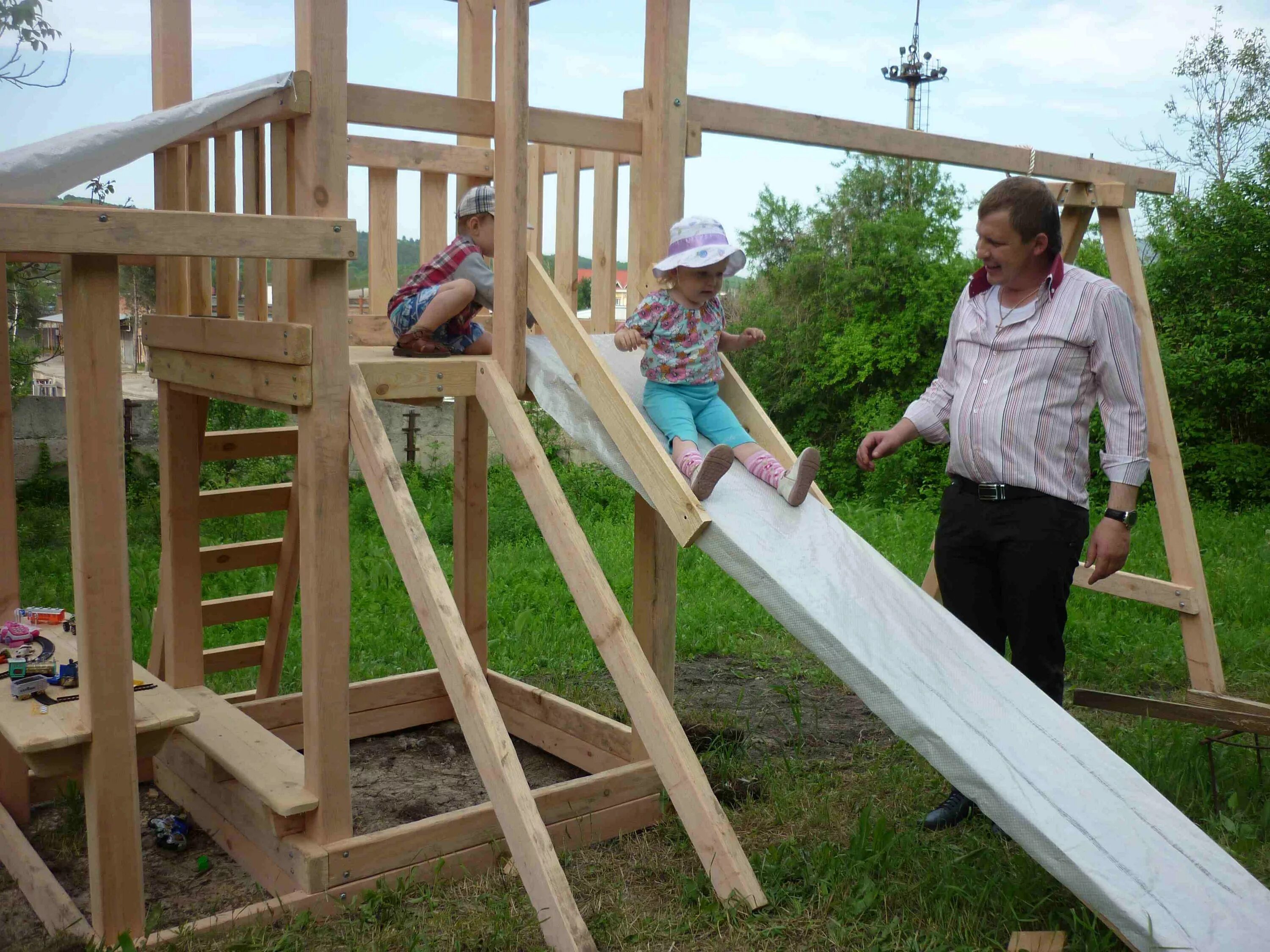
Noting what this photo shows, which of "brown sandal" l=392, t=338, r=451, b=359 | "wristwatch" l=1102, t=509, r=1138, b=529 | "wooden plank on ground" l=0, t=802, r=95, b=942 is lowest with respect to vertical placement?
"wooden plank on ground" l=0, t=802, r=95, b=942

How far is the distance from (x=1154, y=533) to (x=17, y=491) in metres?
8.81

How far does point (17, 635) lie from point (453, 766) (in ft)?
5.40

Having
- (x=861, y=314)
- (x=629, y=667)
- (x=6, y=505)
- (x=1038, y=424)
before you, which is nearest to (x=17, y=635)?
(x=6, y=505)

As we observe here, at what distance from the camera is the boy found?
3.76 metres

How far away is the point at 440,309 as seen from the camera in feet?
12.3

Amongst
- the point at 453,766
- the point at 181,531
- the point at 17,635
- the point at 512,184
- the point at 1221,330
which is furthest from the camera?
the point at 1221,330

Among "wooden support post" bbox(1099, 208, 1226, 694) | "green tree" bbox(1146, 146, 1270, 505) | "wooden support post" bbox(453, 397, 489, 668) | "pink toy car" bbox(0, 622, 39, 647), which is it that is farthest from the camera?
"green tree" bbox(1146, 146, 1270, 505)

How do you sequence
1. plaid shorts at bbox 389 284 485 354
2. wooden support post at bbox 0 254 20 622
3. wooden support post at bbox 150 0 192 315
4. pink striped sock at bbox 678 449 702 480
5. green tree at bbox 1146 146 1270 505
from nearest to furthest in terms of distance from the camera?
pink striped sock at bbox 678 449 702 480 → wooden support post at bbox 0 254 20 622 → plaid shorts at bbox 389 284 485 354 → wooden support post at bbox 150 0 192 315 → green tree at bbox 1146 146 1270 505

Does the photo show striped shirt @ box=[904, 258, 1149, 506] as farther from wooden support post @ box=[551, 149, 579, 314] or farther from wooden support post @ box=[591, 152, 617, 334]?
wooden support post @ box=[551, 149, 579, 314]

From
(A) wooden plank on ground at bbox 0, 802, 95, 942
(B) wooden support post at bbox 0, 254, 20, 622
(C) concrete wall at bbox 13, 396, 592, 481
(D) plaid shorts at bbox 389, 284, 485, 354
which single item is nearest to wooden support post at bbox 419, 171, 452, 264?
(D) plaid shorts at bbox 389, 284, 485, 354

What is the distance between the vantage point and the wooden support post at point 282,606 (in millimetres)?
4406

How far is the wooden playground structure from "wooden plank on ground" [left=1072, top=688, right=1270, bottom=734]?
0.09 ft

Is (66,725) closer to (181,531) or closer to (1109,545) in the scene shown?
(181,531)

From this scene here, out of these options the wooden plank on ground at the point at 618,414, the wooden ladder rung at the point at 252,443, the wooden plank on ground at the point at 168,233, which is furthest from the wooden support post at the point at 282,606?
the wooden plank on ground at the point at 168,233
